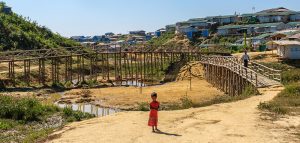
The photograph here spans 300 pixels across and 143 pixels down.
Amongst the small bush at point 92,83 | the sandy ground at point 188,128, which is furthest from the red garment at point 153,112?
the small bush at point 92,83

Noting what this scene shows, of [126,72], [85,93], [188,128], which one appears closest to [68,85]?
[85,93]

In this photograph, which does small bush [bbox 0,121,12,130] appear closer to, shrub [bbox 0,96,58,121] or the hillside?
shrub [bbox 0,96,58,121]

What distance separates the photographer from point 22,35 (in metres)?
61.3

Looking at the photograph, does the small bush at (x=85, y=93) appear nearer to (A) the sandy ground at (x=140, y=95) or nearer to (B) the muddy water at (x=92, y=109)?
(A) the sandy ground at (x=140, y=95)

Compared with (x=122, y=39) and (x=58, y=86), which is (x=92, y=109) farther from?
(x=122, y=39)

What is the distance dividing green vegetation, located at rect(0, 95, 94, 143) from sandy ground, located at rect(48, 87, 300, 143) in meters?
2.22

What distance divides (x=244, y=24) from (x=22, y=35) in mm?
50213

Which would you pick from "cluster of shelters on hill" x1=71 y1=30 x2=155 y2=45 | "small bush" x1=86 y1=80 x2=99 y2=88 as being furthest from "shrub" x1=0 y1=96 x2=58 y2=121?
"cluster of shelters on hill" x1=71 y1=30 x2=155 y2=45

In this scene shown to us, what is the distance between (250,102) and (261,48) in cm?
4176

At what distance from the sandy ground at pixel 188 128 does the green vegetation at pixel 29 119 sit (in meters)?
2.22

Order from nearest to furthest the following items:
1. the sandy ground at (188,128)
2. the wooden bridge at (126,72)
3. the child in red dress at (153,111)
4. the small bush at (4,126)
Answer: the sandy ground at (188,128)
the child in red dress at (153,111)
the small bush at (4,126)
the wooden bridge at (126,72)

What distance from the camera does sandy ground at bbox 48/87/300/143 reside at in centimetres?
1473

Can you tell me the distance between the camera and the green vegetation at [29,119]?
19.3 metres

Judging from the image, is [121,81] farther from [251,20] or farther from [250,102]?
[251,20]
